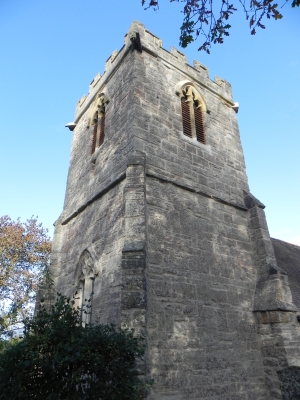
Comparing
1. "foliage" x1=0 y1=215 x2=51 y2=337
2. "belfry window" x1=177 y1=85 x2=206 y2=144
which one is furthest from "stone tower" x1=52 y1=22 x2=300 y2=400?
"foliage" x1=0 y1=215 x2=51 y2=337

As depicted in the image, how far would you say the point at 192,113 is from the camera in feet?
29.1

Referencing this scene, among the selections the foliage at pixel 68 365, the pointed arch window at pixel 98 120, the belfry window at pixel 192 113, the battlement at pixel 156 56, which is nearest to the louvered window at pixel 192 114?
the belfry window at pixel 192 113

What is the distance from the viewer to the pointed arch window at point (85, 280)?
20.6 ft

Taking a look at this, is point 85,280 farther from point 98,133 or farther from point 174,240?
point 98,133

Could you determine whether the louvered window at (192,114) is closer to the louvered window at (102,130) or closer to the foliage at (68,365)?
the louvered window at (102,130)

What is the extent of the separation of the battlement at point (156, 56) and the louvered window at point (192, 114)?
0.77 metres

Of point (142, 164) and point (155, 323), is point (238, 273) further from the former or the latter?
point (142, 164)

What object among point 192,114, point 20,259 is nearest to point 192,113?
point 192,114

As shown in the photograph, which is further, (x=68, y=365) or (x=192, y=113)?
(x=192, y=113)

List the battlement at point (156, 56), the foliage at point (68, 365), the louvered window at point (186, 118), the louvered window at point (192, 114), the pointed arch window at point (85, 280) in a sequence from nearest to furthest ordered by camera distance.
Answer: the foliage at point (68, 365), the pointed arch window at point (85, 280), the louvered window at point (186, 118), the louvered window at point (192, 114), the battlement at point (156, 56)

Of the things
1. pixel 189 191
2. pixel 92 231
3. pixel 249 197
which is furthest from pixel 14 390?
pixel 249 197

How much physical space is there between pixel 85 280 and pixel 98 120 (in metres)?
5.42

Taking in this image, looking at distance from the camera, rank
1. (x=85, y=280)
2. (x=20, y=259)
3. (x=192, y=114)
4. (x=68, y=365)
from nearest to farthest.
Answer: (x=68, y=365) < (x=85, y=280) < (x=192, y=114) < (x=20, y=259)

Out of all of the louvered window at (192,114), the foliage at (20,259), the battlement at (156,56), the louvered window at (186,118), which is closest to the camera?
the louvered window at (186,118)
